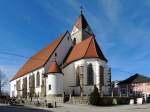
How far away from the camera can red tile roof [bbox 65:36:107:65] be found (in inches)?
2048

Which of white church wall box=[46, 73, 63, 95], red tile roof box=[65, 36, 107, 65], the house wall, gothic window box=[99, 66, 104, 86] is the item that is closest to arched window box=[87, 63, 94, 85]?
gothic window box=[99, 66, 104, 86]

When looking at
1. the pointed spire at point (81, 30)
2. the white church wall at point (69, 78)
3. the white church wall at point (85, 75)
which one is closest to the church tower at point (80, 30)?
the pointed spire at point (81, 30)

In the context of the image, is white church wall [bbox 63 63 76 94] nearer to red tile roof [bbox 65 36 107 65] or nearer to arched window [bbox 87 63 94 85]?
red tile roof [bbox 65 36 107 65]

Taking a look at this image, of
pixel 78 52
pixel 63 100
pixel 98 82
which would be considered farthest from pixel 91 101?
pixel 78 52

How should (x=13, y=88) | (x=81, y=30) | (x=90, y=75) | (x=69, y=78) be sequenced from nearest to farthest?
1. (x=90, y=75)
2. (x=69, y=78)
3. (x=81, y=30)
4. (x=13, y=88)

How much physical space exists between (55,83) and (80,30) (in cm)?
2013

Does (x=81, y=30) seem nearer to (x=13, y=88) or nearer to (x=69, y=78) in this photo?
(x=69, y=78)

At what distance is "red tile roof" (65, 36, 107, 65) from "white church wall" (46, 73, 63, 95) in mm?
4293

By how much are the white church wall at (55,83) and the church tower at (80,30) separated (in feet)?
55.0

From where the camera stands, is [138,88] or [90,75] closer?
[90,75]

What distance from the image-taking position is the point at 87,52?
173ft

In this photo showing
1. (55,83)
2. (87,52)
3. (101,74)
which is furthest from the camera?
(87,52)

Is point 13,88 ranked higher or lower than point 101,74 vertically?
lower

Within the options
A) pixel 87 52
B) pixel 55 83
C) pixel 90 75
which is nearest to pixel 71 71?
pixel 55 83
